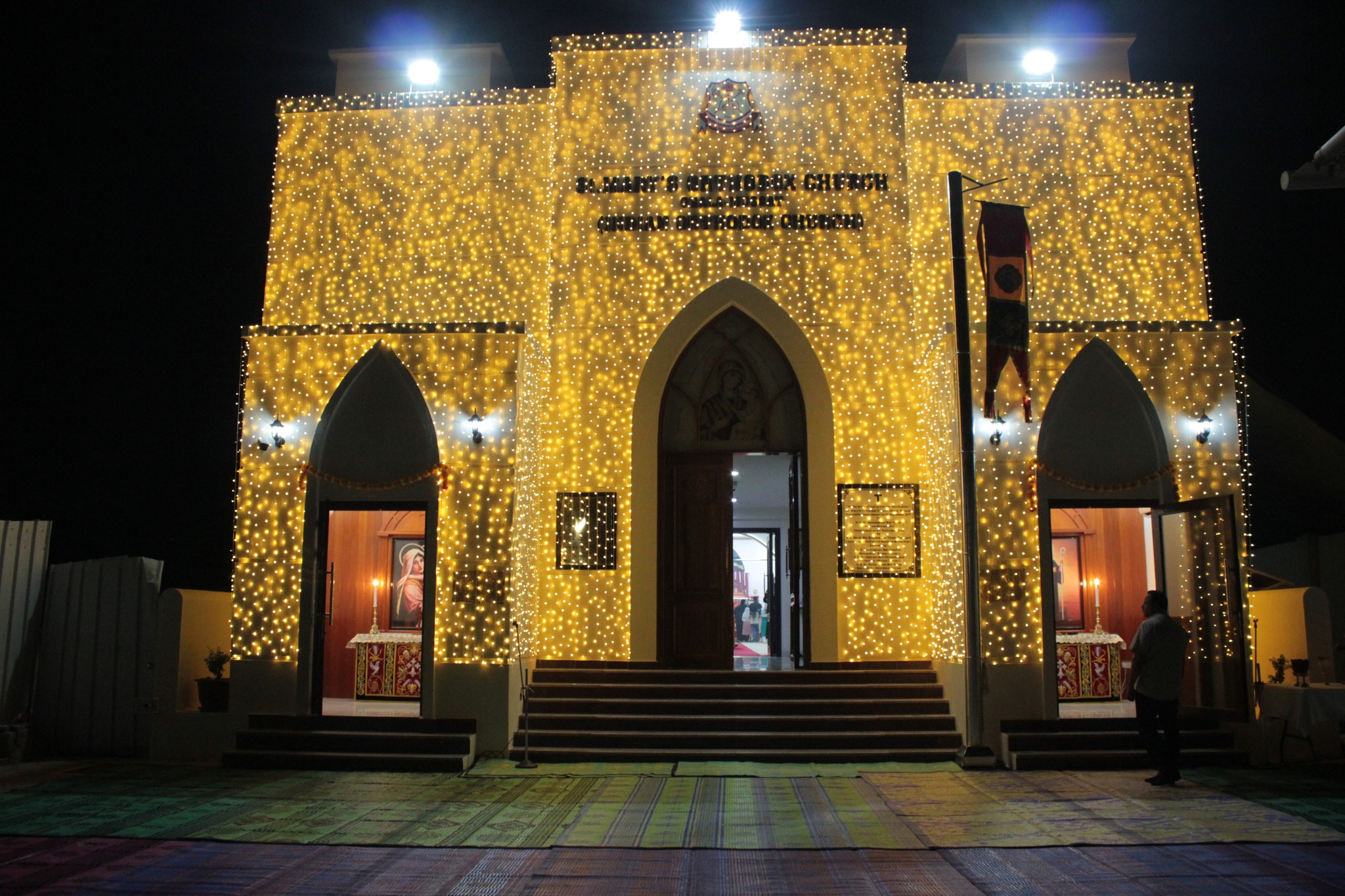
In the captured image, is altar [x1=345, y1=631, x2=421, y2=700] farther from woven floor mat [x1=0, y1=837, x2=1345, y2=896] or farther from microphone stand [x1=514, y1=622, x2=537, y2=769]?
woven floor mat [x1=0, y1=837, x2=1345, y2=896]

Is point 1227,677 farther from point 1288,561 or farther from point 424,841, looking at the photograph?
point 424,841

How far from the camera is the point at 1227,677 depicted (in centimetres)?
915

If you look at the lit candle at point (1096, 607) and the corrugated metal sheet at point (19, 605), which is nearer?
the corrugated metal sheet at point (19, 605)

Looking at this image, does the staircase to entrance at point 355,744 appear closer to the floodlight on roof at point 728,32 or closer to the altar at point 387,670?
the altar at point 387,670

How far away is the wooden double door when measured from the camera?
36.6 ft

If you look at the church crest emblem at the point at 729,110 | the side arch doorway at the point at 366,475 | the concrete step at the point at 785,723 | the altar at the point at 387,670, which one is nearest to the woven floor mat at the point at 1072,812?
the concrete step at the point at 785,723

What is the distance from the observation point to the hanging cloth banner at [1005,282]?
8.93 m

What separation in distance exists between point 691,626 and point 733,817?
416 cm

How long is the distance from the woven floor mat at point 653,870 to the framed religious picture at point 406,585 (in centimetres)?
619

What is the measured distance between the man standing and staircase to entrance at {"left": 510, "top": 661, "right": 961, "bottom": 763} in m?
1.86

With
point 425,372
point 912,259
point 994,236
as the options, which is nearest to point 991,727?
point 994,236

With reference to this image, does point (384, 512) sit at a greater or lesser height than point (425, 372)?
lesser

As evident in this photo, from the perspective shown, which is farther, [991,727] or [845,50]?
[845,50]

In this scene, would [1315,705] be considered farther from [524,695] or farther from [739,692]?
[524,695]
